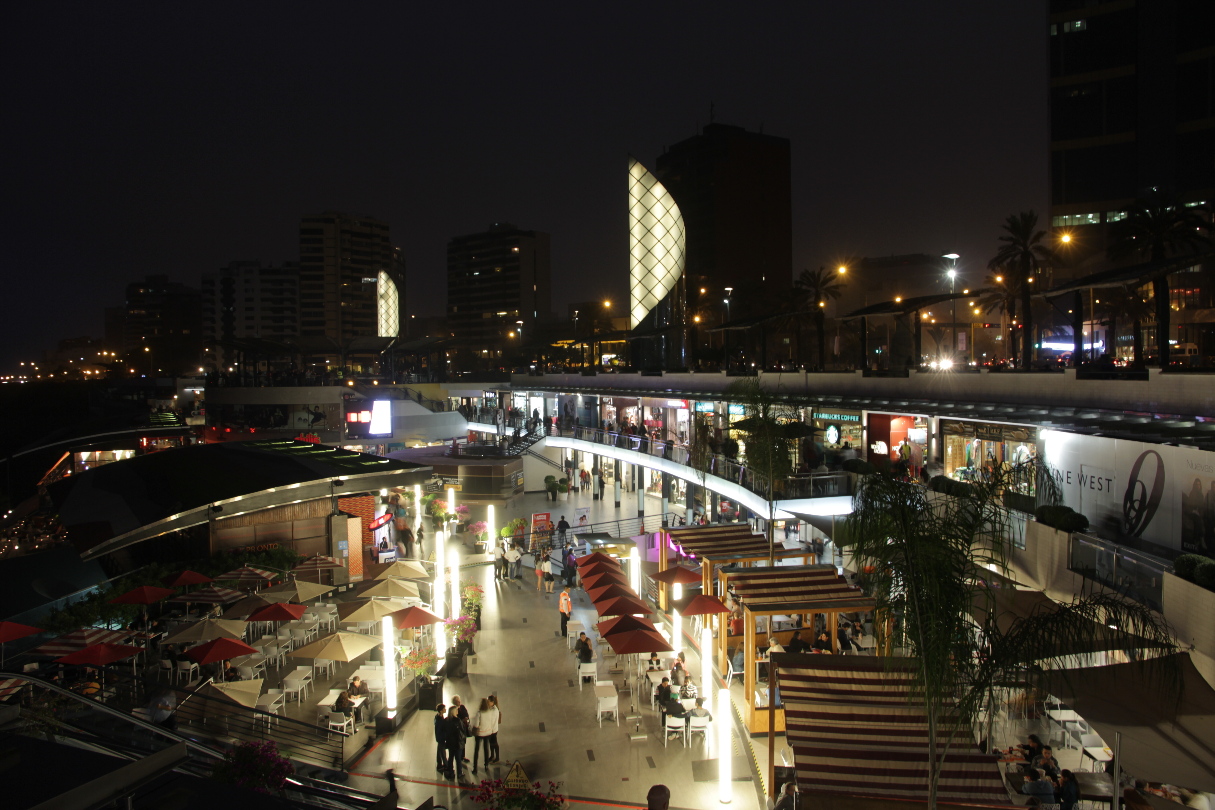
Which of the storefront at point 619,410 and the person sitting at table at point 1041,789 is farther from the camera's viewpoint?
the storefront at point 619,410

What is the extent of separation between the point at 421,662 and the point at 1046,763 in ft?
32.7

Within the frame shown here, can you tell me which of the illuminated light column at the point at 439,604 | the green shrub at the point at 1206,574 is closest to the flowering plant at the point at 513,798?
the illuminated light column at the point at 439,604

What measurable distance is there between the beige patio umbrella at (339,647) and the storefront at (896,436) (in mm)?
14031

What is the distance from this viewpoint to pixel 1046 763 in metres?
8.55

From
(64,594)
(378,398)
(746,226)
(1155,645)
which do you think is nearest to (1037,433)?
(1155,645)

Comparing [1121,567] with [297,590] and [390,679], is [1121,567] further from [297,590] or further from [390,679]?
[297,590]

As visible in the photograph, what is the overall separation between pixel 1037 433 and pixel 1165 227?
15398mm

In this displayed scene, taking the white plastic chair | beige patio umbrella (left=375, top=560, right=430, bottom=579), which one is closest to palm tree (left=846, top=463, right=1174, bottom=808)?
the white plastic chair

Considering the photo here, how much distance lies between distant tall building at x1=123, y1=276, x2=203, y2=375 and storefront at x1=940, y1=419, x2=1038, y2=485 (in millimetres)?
172219

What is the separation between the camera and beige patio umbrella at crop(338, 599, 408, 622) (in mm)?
14227

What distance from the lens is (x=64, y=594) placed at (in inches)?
611

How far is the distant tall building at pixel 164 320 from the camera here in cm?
16100

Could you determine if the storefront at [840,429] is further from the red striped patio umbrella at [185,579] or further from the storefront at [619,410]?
the red striped patio umbrella at [185,579]

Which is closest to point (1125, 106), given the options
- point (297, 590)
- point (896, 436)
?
point (896, 436)
